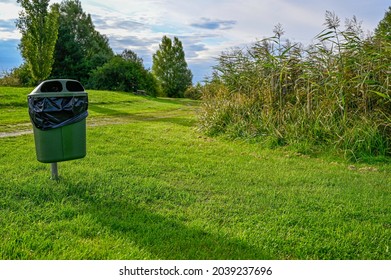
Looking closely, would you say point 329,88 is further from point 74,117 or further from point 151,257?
point 151,257

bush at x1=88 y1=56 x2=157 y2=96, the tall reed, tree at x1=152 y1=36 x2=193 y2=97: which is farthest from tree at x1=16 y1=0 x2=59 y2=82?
the tall reed

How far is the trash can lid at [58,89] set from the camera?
12.7 feet

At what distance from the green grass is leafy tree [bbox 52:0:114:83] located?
25.0 meters

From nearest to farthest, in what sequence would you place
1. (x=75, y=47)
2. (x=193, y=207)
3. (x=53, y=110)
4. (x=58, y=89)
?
(x=193, y=207) → (x=53, y=110) → (x=58, y=89) → (x=75, y=47)

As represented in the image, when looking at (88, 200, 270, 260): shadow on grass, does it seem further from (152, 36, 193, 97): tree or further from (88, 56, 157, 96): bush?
(152, 36, 193, 97): tree

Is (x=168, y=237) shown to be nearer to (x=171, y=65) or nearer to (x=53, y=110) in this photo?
(x=53, y=110)

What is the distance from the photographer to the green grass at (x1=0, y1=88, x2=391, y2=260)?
275 cm

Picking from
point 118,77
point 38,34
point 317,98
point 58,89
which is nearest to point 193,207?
point 58,89

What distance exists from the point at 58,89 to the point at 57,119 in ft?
1.55

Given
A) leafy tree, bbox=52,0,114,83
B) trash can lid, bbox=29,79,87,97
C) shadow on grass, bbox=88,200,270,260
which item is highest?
leafy tree, bbox=52,0,114,83

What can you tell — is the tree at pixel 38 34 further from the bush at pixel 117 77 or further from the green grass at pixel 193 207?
the green grass at pixel 193 207

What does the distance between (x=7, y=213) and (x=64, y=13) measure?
31.9 m

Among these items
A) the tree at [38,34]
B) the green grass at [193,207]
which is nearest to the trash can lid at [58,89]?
the green grass at [193,207]

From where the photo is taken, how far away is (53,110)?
154 inches
